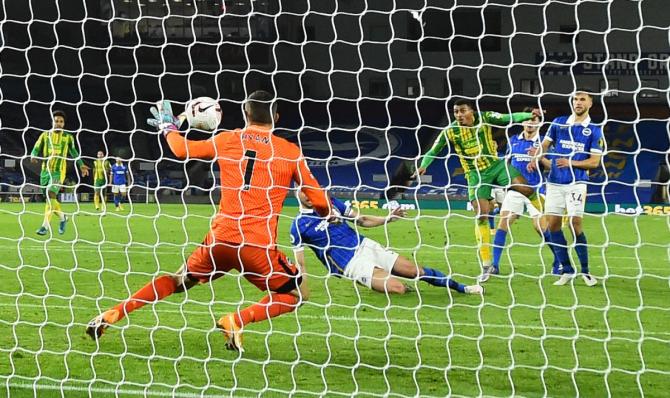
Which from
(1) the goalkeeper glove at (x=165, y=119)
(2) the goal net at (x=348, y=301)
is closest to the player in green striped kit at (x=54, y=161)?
(2) the goal net at (x=348, y=301)

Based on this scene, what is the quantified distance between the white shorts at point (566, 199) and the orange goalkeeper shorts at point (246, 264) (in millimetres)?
3760

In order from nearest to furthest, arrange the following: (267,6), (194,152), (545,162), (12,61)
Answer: (194,152)
(545,162)
(267,6)
(12,61)

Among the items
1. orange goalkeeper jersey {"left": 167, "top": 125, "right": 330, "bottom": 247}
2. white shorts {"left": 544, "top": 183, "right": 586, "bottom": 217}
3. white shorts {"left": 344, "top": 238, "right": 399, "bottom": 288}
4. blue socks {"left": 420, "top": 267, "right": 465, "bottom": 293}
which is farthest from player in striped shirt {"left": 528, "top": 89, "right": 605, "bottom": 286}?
orange goalkeeper jersey {"left": 167, "top": 125, "right": 330, "bottom": 247}

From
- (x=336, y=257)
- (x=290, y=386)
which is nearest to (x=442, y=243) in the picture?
(x=336, y=257)

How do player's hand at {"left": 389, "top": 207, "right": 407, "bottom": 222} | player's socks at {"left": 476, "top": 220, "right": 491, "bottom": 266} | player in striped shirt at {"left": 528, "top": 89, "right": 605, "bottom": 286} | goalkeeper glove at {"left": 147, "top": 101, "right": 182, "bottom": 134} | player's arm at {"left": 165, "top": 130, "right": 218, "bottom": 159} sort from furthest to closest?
1. player's socks at {"left": 476, "top": 220, "right": 491, "bottom": 266}
2. player in striped shirt at {"left": 528, "top": 89, "right": 605, "bottom": 286}
3. player's hand at {"left": 389, "top": 207, "right": 407, "bottom": 222}
4. goalkeeper glove at {"left": 147, "top": 101, "right": 182, "bottom": 134}
5. player's arm at {"left": 165, "top": 130, "right": 218, "bottom": 159}

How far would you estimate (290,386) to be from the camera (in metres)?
4.87

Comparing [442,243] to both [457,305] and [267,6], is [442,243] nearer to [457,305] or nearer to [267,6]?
[457,305]

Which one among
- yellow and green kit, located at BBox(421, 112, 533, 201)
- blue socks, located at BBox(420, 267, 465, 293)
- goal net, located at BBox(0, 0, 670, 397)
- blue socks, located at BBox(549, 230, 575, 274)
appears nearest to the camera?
goal net, located at BBox(0, 0, 670, 397)

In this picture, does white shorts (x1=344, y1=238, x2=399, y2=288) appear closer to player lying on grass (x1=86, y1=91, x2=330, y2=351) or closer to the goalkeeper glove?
player lying on grass (x1=86, y1=91, x2=330, y2=351)

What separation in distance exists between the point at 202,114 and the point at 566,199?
4460 millimetres

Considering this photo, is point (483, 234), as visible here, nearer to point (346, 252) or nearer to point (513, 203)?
point (513, 203)

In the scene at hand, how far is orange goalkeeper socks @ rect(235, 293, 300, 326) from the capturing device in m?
5.49

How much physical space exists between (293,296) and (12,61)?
3069 cm

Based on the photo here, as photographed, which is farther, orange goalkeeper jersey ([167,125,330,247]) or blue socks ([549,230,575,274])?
blue socks ([549,230,575,274])
